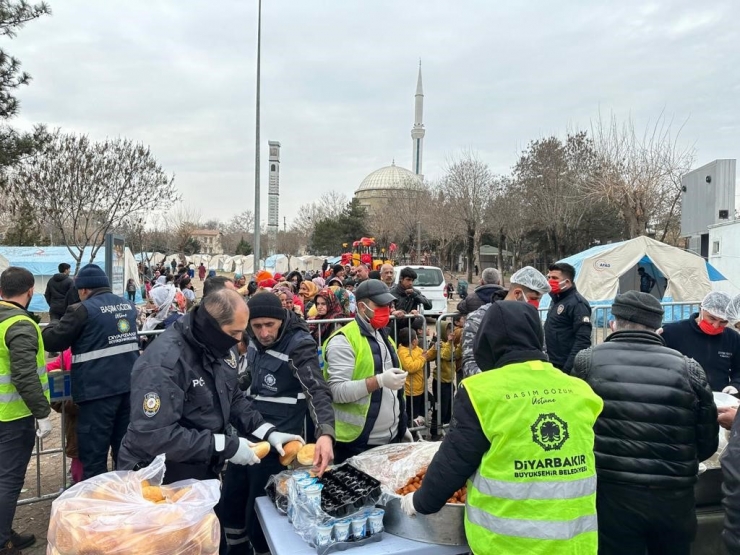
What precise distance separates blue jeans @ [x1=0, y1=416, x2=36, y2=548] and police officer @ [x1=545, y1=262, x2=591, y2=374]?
4606mm

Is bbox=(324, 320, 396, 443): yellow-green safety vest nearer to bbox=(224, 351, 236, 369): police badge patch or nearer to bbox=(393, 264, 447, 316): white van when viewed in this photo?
bbox=(224, 351, 236, 369): police badge patch

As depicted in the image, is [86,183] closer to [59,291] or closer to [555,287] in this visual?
[59,291]

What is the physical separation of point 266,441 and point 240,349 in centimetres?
154

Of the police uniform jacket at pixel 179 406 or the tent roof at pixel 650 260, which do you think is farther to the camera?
the tent roof at pixel 650 260

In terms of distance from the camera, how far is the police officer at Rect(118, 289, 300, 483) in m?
2.22

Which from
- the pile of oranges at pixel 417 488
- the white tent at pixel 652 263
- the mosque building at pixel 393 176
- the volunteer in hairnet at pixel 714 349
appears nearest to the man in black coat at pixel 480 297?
A: the volunteer in hairnet at pixel 714 349

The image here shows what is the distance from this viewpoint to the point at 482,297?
529 centimetres

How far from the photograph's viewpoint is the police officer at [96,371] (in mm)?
3869

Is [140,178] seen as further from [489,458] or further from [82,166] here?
[489,458]

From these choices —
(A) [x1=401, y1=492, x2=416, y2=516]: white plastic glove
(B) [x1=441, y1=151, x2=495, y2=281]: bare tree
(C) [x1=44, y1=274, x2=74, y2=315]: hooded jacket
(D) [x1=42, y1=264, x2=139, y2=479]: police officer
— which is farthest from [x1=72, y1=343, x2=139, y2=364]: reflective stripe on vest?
(B) [x1=441, y1=151, x2=495, y2=281]: bare tree

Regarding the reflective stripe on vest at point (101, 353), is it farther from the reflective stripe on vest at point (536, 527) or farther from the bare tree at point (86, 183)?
the bare tree at point (86, 183)

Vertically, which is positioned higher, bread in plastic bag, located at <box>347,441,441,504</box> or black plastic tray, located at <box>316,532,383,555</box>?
bread in plastic bag, located at <box>347,441,441,504</box>

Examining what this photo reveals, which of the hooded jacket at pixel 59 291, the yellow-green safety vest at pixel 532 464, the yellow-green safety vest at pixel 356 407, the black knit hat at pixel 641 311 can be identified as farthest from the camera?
the hooded jacket at pixel 59 291

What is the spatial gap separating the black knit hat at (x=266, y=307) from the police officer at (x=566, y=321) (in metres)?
3.08
